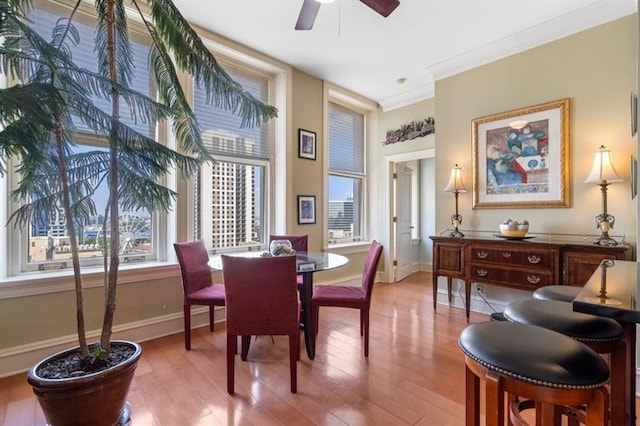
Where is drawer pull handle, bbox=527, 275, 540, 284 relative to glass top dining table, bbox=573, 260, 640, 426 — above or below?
below

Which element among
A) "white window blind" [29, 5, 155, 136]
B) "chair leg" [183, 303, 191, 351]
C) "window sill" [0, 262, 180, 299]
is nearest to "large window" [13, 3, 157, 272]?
"white window blind" [29, 5, 155, 136]

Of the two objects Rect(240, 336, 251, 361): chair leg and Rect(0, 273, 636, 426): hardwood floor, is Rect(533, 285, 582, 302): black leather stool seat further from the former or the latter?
Rect(240, 336, 251, 361): chair leg

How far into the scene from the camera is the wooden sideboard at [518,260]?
2.58m

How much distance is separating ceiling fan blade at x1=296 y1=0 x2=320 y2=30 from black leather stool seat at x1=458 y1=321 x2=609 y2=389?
2.25 meters

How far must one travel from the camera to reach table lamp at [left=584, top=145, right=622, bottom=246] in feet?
8.48

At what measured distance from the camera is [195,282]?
2.72m

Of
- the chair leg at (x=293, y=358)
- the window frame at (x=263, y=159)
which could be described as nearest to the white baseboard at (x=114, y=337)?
the window frame at (x=263, y=159)

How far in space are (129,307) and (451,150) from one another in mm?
3805

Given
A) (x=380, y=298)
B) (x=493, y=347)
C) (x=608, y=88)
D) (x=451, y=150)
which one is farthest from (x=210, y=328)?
(x=608, y=88)

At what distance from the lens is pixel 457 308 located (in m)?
3.72

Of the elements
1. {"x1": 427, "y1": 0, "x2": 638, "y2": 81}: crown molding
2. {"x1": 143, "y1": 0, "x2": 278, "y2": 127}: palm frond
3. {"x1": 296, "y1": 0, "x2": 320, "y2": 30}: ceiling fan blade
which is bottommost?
{"x1": 143, "y1": 0, "x2": 278, "y2": 127}: palm frond

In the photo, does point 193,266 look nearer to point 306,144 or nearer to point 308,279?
point 308,279

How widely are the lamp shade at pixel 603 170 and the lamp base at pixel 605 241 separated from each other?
47 cm

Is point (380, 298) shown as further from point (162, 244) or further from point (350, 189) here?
point (162, 244)
